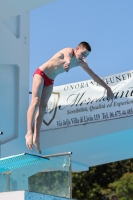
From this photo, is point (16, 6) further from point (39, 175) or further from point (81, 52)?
point (39, 175)

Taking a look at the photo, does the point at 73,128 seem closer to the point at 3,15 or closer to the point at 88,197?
the point at 3,15

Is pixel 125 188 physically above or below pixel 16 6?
below

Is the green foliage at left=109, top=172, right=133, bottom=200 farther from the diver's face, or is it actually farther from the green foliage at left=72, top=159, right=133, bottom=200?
the diver's face

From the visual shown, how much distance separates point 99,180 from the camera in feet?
87.0

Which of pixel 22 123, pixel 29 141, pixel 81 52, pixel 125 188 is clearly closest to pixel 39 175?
pixel 29 141

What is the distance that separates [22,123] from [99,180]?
15.7 meters

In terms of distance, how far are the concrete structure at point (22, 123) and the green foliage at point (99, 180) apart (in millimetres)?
12895

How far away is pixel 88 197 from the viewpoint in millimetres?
25078

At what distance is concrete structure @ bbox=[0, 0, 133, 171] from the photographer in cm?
1107

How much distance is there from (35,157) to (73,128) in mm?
4951

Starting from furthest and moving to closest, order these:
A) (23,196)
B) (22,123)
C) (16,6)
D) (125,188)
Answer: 1. (125,188)
2. (22,123)
3. (16,6)
4. (23,196)

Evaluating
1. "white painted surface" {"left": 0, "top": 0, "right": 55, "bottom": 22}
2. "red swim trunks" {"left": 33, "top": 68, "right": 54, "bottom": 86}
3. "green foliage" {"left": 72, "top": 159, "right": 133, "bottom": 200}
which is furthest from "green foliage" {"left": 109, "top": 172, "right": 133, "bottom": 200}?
"red swim trunks" {"left": 33, "top": 68, "right": 54, "bottom": 86}

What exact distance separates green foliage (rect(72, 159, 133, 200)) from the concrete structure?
12.9 metres

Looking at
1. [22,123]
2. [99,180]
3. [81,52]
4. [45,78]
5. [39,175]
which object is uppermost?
[99,180]
